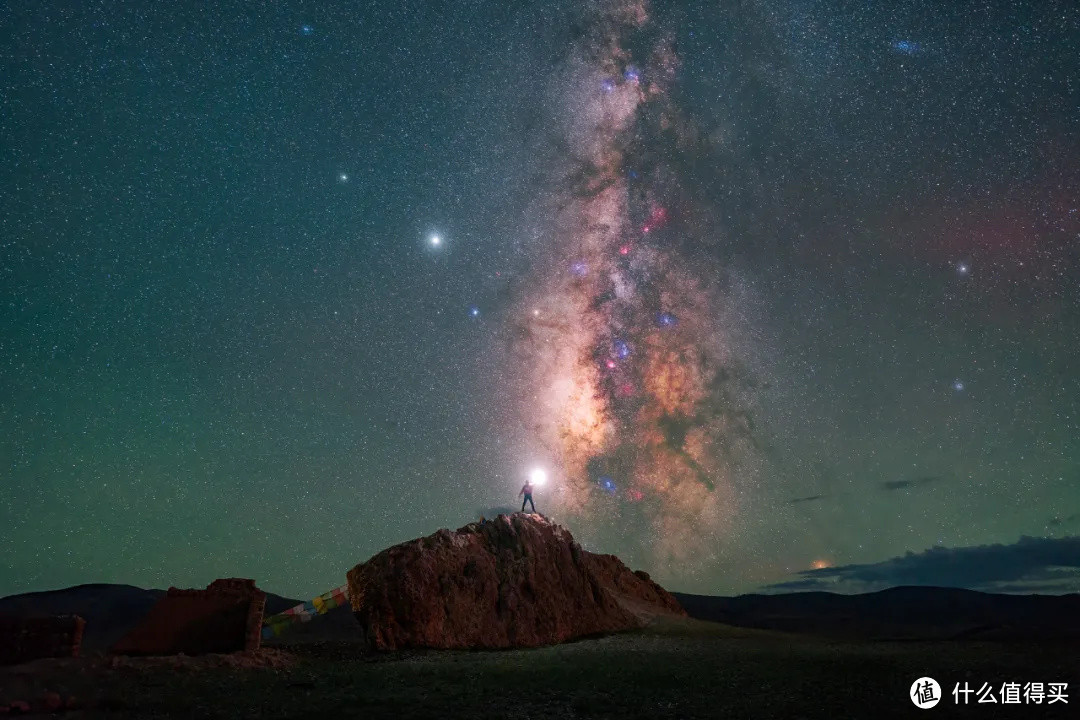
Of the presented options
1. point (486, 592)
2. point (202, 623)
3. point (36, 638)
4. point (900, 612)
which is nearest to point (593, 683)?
point (486, 592)

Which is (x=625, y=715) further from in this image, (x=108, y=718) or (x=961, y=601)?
(x=961, y=601)

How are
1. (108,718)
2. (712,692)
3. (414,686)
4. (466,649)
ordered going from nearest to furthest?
1. (108,718)
2. (712,692)
3. (414,686)
4. (466,649)

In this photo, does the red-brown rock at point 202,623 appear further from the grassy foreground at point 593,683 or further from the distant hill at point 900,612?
the distant hill at point 900,612

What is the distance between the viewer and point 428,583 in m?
23.0

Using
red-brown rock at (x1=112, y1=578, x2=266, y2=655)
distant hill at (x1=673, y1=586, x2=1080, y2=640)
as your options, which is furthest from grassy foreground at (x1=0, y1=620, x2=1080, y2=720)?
distant hill at (x1=673, y1=586, x2=1080, y2=640)

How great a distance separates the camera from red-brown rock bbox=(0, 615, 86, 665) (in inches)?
697

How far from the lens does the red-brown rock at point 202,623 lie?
20.4 meters

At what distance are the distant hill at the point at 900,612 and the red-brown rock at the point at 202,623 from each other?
5989cm

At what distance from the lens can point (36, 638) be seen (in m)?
18.0

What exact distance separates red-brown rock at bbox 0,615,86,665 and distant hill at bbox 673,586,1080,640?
64.4 metres

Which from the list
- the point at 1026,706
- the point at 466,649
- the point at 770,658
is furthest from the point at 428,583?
the point at 1026,706

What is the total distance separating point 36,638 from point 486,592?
13.1 m

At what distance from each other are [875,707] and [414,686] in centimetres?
896

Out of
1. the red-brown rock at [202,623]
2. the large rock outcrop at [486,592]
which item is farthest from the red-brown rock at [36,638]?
the large rock outcrop at [486,592]
